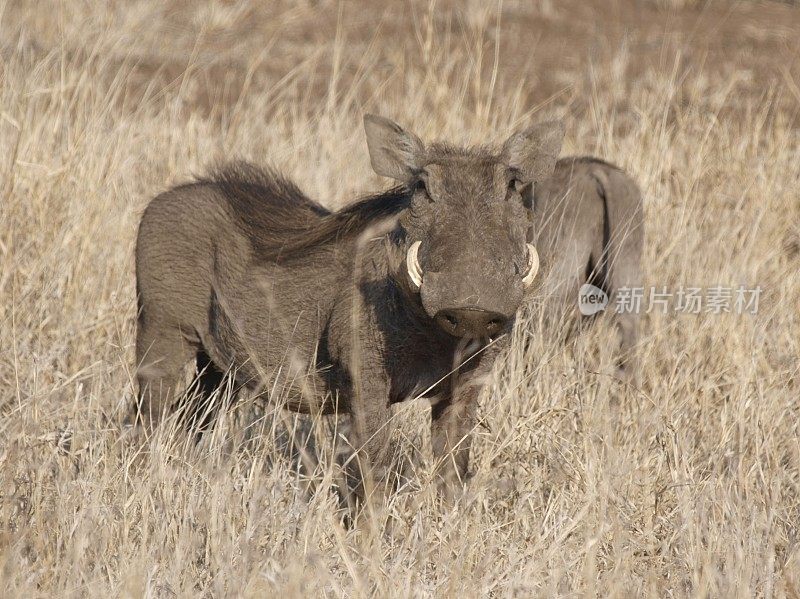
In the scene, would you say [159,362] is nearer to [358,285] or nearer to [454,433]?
[358,285]

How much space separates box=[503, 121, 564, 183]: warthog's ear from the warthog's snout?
1.55 ft

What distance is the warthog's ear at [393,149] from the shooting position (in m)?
3.51

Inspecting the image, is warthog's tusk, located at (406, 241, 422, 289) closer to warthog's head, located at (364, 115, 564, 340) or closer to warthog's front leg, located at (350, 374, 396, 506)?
warthog's head, located at (364, 115, 564, 340)

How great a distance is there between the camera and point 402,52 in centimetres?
884

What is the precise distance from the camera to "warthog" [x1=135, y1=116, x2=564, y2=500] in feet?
10.6

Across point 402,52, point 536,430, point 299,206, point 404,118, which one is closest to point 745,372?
point 536,430

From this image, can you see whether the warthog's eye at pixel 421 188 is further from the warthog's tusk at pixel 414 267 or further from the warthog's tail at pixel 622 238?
the warthog's tail at pixel 622 238

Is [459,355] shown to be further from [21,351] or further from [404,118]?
[404,118]

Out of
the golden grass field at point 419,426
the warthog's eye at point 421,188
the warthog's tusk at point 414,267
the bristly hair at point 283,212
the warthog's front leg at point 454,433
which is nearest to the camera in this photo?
the golden grass field at point 419,426

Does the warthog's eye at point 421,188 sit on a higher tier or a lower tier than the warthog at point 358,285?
higher

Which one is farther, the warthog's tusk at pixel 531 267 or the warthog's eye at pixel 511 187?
the warthog's eye at pixel 511 187

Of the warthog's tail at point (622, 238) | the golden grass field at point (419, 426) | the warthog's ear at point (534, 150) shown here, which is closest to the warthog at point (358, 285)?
the warthog's ear at point (534, 150)

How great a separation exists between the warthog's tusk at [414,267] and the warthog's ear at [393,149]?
32cm

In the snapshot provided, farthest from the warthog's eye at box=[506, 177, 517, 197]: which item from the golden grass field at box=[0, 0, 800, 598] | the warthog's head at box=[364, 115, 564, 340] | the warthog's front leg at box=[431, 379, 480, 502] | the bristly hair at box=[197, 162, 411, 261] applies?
the golden grass field at box=[0, 0, 800, 598]
